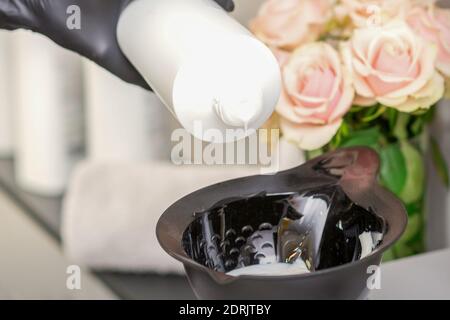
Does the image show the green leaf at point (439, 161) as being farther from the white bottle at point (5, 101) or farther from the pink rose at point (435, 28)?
the white bottle at point (5, 101)

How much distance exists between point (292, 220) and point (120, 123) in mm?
315

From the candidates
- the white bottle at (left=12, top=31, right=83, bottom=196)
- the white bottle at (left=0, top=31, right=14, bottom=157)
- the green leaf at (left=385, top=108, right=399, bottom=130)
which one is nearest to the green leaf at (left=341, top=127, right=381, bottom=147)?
the green leaf at (left=385, top=108, right=399, bottom=130)

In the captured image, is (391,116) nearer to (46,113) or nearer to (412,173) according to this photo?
(412,173)

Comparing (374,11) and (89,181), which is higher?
(374,11)

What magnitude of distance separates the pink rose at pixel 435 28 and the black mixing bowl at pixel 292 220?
0.23ft

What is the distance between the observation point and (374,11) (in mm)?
461

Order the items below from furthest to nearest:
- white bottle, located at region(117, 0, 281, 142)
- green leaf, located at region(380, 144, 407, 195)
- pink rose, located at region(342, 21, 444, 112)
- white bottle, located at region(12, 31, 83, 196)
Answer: white bottle, located at region(12, 31, 83, 196) → green leaf, located at region(380, 144, 407, 195) → pink rose, located at region(342, 21, 444, 112) → white bottle, located at region(117, 0, 281, 142)

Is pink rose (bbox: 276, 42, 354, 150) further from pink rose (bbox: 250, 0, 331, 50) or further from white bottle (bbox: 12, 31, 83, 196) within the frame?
white bottle (bbox: 12, 31, 83, 196)

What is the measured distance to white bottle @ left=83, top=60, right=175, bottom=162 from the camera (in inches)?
23.1

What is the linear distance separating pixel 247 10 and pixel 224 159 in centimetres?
10

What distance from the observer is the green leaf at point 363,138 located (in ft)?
1.62

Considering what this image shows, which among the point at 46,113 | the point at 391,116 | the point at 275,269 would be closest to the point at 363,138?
the point at 391,116

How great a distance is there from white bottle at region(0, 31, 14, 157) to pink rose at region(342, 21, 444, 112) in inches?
19.2

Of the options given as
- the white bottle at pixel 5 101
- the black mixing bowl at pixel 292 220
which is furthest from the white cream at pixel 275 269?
the white bottle at pixel 5 101
